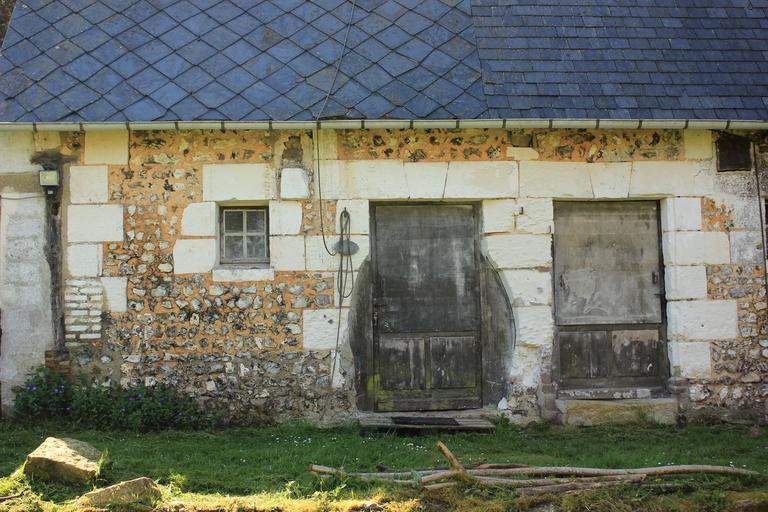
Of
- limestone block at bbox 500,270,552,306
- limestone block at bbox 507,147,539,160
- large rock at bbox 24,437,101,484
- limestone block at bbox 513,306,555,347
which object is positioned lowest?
large rock at bbox 24,437,101,484

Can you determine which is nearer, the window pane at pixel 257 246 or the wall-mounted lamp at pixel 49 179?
the wall-mounted lamp at pixel 49 179

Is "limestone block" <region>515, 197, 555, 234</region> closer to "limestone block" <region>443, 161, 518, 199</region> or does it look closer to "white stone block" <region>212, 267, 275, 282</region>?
"limestone block" <region>443, 161, 518, 199</region>

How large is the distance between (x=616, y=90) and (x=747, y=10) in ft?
6.86

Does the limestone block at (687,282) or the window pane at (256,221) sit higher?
the window pane at (256,221)

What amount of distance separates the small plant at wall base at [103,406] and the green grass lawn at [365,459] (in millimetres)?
169

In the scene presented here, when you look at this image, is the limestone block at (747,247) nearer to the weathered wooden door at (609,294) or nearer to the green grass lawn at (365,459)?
the weathered wooden door at (609,294)

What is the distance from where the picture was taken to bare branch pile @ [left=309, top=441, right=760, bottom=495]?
5070 millimetres

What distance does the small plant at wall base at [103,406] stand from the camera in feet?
21.9

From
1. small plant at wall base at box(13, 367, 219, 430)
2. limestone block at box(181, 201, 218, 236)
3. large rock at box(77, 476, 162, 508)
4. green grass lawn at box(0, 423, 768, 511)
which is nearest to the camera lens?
large rock at box(77, 476, 162, 508)

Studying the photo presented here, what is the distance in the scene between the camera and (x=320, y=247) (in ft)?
23.4

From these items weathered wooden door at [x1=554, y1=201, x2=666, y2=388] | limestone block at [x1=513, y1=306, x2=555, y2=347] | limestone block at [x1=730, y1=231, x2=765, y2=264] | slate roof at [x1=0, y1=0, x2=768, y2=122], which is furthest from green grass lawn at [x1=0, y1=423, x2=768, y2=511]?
slate roof at [x1=0, y1=0, x2=768, y2=122]

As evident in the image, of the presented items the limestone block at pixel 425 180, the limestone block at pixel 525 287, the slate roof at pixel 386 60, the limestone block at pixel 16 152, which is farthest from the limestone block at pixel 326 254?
the limestone block at pixel 16 152

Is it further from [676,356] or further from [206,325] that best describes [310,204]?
[676,356]

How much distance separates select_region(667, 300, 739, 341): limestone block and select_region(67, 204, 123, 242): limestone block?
17.0ft
